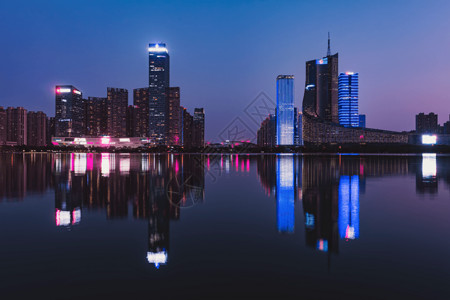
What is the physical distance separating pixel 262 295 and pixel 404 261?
4148 mm

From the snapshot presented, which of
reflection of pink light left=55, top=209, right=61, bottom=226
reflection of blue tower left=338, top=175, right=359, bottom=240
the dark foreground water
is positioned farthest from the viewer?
reflection of pink light left=55, top=209, right=61, bottom=226

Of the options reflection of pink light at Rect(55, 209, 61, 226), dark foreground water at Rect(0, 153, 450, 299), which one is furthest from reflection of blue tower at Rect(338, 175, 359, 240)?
reflection of pink light at Rect(55, 209, 61, 226)

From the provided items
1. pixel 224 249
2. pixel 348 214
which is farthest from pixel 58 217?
pixel 348 214

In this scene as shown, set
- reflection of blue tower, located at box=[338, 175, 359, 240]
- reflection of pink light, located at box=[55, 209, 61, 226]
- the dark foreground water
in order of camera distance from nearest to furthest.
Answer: the dark foreground water
reflection of blue tower, located at box=[338, 175, 359, 240]
reflection of pink light, located at box=[55, 209, 61, 226]

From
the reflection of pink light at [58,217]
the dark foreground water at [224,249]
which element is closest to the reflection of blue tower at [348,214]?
the dark foreground water at [224,249]

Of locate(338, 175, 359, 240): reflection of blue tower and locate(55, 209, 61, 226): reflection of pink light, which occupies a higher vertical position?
locate(338, 175, 359, 240): reflection of blue tower

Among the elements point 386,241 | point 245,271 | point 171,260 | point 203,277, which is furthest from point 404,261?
point 171,260

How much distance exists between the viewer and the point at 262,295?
557 cm

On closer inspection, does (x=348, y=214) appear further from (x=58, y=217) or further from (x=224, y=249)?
(x=58, y=217)

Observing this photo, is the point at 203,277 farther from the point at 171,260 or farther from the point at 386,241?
the point at 386,241

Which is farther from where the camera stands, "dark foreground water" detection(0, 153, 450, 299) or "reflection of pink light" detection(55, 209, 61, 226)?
"reflection of pink light" detection(55, 209, 61, 226)

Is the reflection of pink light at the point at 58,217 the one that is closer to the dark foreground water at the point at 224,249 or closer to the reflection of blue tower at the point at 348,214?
the dark foreground water at the point at 224,249

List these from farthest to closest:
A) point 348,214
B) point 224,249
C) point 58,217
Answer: point 348,214 < point 58,217 < point 224,249

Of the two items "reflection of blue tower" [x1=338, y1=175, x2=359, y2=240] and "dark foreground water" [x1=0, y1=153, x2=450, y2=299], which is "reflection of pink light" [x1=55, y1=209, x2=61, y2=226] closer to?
"dark foreground water" [x1=0, y1=153, x2=450, y2=299]
